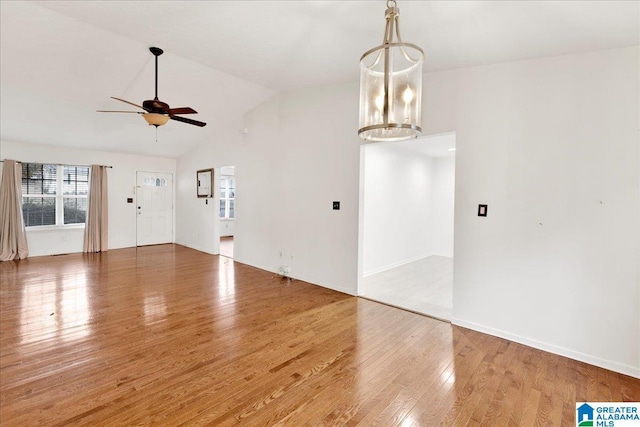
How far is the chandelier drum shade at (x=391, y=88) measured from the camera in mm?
1408

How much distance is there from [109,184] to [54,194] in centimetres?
105

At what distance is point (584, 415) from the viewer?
6.33 feet

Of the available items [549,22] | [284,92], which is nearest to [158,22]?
[284,92]

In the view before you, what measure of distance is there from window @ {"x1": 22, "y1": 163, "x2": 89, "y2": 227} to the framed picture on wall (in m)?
2.54

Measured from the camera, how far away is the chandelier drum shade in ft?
4.62

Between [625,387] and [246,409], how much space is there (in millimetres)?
2717

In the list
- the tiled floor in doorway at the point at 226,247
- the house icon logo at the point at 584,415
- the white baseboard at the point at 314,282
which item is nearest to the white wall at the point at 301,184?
the white baseboard at the point at 314,282

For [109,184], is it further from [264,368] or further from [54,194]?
[264,368]

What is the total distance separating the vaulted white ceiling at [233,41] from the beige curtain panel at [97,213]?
1.84m

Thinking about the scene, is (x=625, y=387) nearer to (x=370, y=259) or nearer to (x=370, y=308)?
(x=370, y=308)

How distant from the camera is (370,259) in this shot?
5.32 meters

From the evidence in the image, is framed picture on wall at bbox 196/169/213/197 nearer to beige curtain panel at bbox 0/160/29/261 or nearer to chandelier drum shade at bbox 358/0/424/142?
beige curtain panel at bbox 0/160/29/261

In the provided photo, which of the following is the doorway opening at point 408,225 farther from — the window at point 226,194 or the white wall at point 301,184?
the window at point 226,194

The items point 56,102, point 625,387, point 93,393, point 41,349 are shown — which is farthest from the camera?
point 56,102
